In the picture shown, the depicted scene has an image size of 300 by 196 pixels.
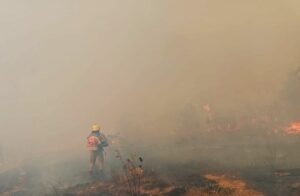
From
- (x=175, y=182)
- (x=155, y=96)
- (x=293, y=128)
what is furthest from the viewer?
(x=155, y=96)

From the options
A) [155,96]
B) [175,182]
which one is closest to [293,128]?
[175,182]

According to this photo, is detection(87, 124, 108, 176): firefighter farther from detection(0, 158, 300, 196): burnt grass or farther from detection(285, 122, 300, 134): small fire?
detection(285, 122, 300, 134): small fire

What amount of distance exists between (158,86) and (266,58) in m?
9.02

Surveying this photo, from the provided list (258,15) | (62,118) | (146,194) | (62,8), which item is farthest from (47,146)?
(62,8)

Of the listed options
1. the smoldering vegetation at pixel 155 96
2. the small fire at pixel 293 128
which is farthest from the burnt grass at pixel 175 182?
the small fire at pixel 293 128

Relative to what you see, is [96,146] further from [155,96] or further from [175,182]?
[155,96]

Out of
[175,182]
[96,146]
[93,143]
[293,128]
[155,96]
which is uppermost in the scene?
[155,96]

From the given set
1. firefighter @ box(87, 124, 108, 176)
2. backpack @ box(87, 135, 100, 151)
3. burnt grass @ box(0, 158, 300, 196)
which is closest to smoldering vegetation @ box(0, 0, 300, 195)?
burnt grass @ box(0, 158, 300, 196)

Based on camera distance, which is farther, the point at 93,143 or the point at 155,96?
the point at 155,96

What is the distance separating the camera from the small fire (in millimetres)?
18128

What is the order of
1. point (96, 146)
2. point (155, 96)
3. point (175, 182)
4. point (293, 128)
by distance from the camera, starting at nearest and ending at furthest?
1. point (175, 182)
2. point (96, 146)
3. point (293, 128)
4. point (155, 96)

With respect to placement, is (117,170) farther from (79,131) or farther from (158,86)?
(158,86)

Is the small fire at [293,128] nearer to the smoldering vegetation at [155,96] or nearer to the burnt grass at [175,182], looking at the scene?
the smoldering vegetation at [155,96]

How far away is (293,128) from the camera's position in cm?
1877
